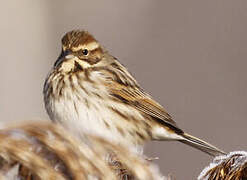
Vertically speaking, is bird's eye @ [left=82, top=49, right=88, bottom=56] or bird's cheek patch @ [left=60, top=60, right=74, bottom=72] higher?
bird's eye @ [left=82, top=49, right=88, bottom=56]

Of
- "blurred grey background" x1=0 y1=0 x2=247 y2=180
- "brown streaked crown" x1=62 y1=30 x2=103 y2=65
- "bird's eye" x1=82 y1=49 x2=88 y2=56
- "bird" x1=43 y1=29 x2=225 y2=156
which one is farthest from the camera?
"blurred grey background" x1=0 y1=0 x2=247 y2=180

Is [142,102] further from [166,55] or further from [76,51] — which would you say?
[166,55]

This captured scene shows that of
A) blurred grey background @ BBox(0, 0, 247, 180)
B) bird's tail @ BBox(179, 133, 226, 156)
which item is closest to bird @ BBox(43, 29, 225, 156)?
bird's tail @ BBox(179, 133, 226, 156)

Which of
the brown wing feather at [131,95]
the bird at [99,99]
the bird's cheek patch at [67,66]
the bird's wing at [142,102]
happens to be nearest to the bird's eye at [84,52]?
the bird at [99,99]

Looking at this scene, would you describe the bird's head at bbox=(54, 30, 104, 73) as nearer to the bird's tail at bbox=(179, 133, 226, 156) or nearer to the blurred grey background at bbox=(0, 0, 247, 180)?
the bird's tail at bbox=(179, 133, 226, 156)

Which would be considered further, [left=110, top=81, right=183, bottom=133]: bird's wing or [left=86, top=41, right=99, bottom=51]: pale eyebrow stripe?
[left=110, top=81, right=183, bottom=133]: bird's wing

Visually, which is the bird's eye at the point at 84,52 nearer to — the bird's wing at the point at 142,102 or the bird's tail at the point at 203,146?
the bird's wing at the point at 142,102

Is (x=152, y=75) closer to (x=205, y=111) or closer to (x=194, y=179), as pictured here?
(x=205, y=111)

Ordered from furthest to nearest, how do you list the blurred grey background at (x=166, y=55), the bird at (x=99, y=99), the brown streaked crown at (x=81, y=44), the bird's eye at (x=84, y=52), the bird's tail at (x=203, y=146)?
the blurred grey background at (x=166, y=55) < the bird's tail at (x=203, y=146) < the bird's eye at (x=84, y=52) < the brown streaked crown at (x=81, y=44) < the bird at (x=99, y=99)
